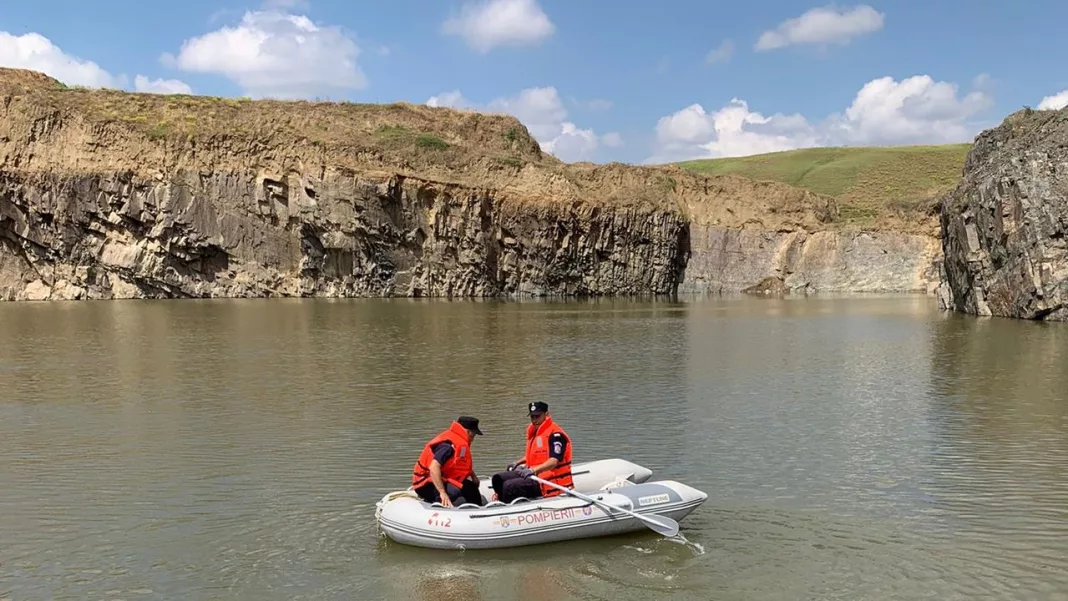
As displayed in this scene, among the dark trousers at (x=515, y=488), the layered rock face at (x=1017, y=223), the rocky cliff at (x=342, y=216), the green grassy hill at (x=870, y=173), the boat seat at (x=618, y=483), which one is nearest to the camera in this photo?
the dark trousers at (x=515, y=488)

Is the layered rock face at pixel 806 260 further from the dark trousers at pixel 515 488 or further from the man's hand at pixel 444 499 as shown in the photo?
the man's hand at pixel 444 499

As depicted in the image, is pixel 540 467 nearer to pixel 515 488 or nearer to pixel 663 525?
pixel 515 488

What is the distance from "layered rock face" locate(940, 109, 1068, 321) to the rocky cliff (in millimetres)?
37305

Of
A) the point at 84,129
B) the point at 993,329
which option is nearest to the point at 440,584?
the point at 993,329

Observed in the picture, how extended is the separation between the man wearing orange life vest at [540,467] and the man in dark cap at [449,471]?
1.36 feet

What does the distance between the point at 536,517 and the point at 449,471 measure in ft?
4.32

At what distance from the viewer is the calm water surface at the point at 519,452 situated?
10438mm

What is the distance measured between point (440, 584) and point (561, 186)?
243 feet

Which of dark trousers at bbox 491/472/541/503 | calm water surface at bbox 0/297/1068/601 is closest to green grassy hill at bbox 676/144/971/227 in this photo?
calm water surface at bbox 0/297/1068/601

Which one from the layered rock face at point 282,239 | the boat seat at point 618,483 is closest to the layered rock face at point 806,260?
the layered rock face at point 282,239

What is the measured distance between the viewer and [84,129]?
223ft

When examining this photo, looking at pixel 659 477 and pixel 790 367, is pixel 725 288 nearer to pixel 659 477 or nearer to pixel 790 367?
pixel 790 367

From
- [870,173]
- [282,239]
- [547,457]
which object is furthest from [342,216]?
[870,173]

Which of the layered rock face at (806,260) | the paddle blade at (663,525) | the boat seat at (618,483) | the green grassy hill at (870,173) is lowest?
the paddle blade at (663,525)
